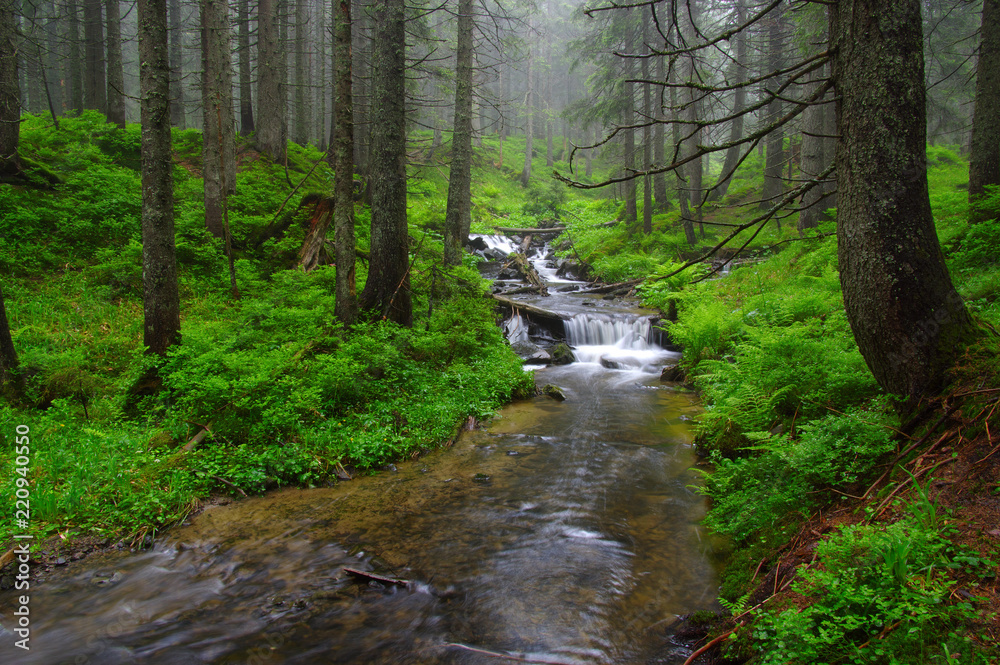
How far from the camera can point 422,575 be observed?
4297 mm

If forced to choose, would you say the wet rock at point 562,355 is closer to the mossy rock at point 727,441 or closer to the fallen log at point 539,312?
the fallen log at point 539,312

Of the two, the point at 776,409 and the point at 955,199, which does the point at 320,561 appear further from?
the point at 955,199

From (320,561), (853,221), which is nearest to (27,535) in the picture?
(320,561)

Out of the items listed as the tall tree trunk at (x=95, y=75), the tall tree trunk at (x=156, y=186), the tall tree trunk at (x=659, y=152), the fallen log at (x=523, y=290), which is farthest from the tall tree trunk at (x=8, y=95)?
the tall tree trunk at (x=659, y=152)

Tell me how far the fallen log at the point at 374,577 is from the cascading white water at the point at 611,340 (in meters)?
8.55

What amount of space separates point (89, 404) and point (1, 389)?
951 millimetres

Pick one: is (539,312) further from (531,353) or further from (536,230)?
(536,230)

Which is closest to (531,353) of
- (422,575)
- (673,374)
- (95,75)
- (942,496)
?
(673,374)

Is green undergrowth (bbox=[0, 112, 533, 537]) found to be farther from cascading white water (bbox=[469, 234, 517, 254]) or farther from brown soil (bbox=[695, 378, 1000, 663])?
cascading white water (bbox=[469, 234, 517, 254])

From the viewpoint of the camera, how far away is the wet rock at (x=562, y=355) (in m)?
12.1

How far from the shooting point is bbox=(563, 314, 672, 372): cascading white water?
12352 mm

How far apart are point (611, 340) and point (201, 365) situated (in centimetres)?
937

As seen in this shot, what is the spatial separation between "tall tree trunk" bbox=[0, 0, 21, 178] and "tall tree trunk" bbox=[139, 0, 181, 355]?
22.6ft

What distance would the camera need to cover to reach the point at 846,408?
180 inches
